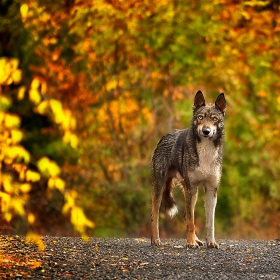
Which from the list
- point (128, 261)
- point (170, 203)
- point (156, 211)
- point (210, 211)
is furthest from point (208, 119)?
point (128, 261)

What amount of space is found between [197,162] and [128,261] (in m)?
1.68

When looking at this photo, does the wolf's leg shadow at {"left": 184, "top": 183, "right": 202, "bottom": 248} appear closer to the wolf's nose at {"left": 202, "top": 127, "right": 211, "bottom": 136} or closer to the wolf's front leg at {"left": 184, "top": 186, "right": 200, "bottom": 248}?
the wolf's front leg at {"left": 184, "top": 186, "right": 200, "bottom": 248}

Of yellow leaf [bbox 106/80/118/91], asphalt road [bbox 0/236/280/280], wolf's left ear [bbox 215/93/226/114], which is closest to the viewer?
asphalt road [bbox 0/236/280/280]

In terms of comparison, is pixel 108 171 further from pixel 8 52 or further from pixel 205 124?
pixel 205 124

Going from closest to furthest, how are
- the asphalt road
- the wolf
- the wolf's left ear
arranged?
the asphalt road, the wolf, the wolf's left ear

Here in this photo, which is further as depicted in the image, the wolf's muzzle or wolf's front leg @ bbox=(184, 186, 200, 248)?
wolf's front leg @ bbox=(184, 186, 200, 248)

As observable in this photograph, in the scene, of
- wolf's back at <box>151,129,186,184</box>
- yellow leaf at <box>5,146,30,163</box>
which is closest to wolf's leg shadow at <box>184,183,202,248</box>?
wolf's back at <box>151,129,186,184</box>

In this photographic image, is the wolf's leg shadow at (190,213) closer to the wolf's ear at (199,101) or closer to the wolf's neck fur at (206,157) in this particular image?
the wolf's neck fur at (206,157)

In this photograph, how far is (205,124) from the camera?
823 centimetres

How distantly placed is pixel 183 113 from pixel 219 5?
2.91m

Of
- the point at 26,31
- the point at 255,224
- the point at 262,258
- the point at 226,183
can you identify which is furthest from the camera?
the point at 226,183

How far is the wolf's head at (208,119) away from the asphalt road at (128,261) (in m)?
1.41

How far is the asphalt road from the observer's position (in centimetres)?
670

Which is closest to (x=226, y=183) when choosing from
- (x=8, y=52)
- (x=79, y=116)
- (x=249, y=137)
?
(x=249, y=137)
